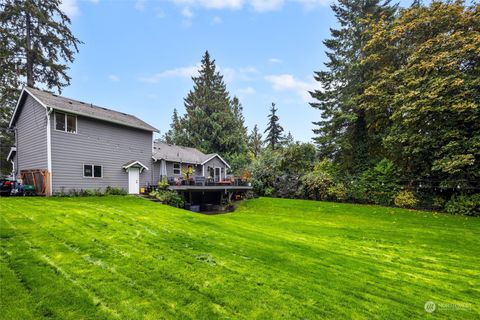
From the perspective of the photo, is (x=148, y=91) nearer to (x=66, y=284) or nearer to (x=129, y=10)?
(x=129, y=10)

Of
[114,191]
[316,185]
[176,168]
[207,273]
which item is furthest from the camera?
[176,168]

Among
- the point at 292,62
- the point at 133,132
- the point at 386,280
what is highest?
the point at 292,62

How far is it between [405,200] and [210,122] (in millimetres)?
28007

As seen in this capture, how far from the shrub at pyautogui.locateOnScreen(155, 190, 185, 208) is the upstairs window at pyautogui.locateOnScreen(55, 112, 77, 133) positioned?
6.47m

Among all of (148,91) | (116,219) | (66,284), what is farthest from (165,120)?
(66,284)

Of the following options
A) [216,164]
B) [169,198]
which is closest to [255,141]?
[216,164]

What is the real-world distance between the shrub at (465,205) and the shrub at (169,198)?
53.8 feet

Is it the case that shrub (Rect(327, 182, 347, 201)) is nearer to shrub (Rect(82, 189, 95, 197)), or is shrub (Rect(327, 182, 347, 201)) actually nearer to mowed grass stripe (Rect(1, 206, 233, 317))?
mowed grass stripe (Rect(1, 206, 233, 317))

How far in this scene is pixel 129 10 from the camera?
1401cm

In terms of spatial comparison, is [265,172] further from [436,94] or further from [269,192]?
[436,94]

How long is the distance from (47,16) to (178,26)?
1227cm

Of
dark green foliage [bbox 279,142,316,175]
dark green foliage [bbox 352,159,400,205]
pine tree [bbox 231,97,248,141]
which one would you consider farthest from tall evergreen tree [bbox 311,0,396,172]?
pine tree [bbox 231,97,248,141]

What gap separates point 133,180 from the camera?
1656 centimetres

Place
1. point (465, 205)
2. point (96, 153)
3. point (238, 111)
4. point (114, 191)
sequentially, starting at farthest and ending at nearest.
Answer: point (238, 111) < point (114, 191) < point (96, 153) < point (465, 205)
